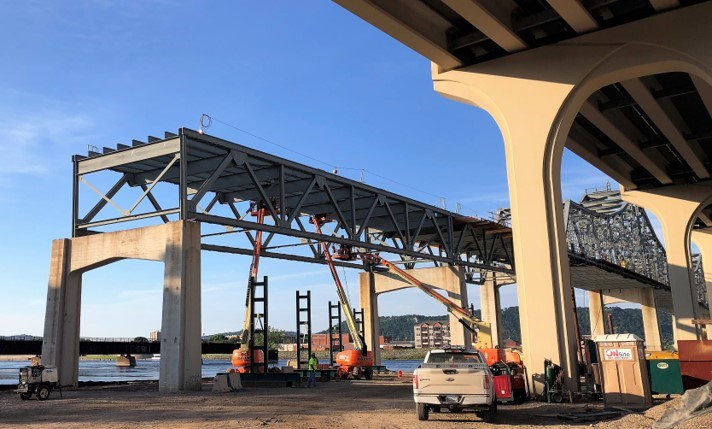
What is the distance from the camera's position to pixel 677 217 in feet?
129

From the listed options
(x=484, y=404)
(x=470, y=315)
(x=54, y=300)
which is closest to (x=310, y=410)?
(x=484, y=404)

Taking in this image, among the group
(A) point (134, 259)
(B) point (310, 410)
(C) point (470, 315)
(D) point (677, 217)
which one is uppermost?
(D) point (677, 217)

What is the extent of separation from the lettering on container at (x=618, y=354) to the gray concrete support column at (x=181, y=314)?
16238 mm

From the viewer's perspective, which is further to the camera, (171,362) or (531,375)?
(171,362)

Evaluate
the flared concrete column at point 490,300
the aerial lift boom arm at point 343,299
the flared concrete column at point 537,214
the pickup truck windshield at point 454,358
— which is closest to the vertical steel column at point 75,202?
the aerial lift boom arm at point 343,299

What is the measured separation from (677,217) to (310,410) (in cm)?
3061

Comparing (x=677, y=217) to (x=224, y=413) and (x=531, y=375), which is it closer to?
(x=531, y=375)

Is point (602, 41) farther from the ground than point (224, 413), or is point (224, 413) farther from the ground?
point (602, 41)

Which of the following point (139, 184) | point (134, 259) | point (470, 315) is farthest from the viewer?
point (470, 315)

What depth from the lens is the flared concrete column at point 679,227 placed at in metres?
38.7

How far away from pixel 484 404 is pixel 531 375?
19.0 feet

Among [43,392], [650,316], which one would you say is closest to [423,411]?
[43,392]

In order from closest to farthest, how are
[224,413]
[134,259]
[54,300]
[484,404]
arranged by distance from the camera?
[484,404] < [224,413] < [134,259] < [54,300]

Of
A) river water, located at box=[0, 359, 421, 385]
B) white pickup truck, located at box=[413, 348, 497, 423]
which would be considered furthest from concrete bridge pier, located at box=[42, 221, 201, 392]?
river water, located at box=[0, 359, 421, 385]
